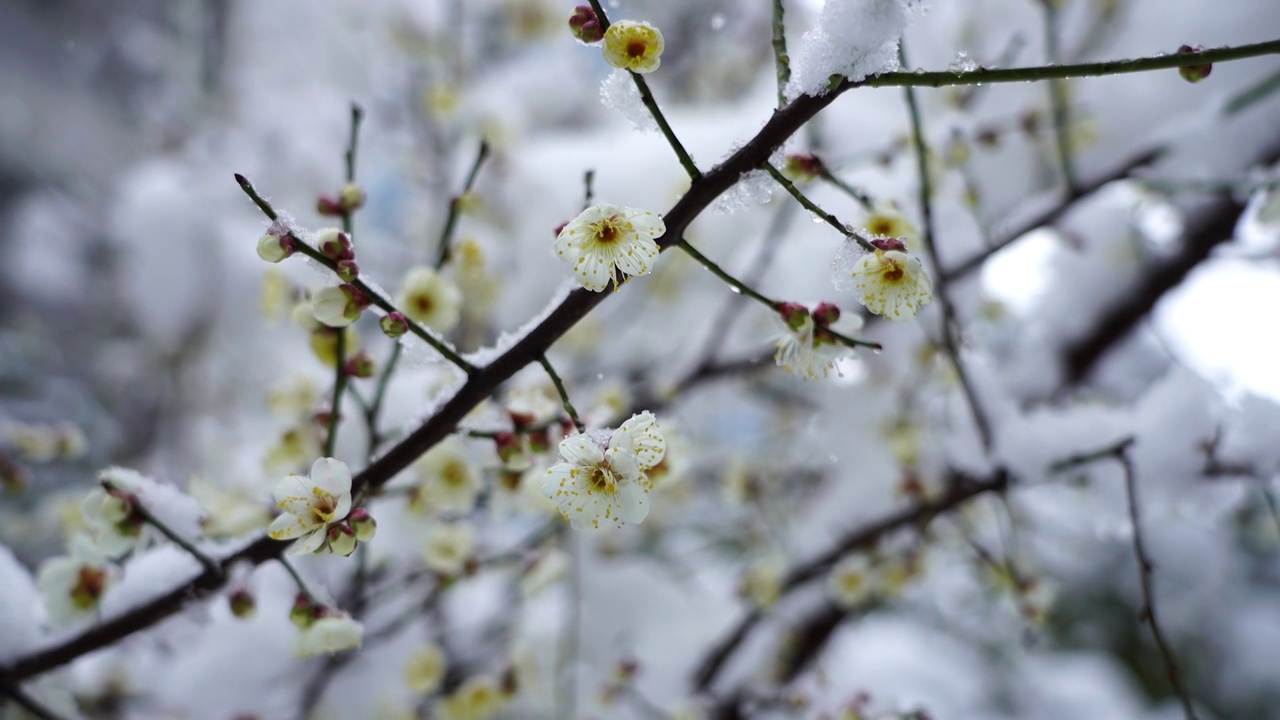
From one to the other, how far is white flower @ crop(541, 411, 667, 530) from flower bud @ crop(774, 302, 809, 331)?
6.9 inches

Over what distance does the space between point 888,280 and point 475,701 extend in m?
1.34

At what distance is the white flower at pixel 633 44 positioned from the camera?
62 centimetres

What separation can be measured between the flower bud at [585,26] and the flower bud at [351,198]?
15.5 inches

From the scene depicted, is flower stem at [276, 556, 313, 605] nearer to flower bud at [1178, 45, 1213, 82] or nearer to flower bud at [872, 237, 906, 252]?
flower bud at [872, 237, 906, 252]

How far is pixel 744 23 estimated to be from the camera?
3.88m

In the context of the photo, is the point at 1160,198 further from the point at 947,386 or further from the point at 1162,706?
the point at 1162,706

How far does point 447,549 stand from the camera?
1334mm

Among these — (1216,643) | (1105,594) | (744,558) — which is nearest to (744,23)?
(744,558)

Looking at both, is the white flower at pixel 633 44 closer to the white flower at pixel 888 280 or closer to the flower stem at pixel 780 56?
the flower stem at pixel 780 56

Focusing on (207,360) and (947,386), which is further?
(207,360)

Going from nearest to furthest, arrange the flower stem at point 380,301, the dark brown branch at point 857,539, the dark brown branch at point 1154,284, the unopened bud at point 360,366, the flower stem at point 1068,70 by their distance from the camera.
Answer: the flower stem at point 1068,70, the flower stem at point 380,301, the unopened bud at point 360,366, the dark brown branch at point 857,539, the dark brown branch at point 1154,284

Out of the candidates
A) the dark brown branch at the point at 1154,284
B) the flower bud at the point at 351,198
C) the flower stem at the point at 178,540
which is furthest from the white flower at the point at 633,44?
the dark brown branch at the point at 1154,284

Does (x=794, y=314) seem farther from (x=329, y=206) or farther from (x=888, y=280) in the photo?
(x=329, y=206)

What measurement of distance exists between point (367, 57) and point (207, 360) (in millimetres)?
1918
